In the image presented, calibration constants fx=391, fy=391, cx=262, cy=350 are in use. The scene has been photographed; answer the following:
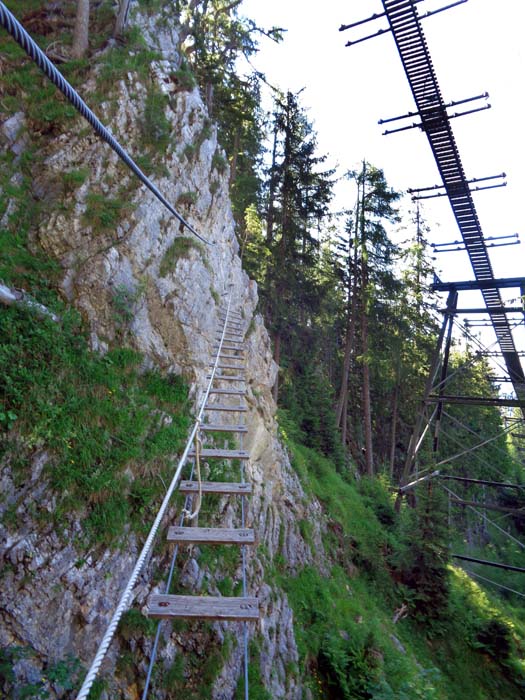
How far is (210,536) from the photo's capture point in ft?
13.0

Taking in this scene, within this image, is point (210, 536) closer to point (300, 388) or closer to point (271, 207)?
point (300, 388)

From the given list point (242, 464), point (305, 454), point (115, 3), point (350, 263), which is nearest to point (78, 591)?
point (242, 464)

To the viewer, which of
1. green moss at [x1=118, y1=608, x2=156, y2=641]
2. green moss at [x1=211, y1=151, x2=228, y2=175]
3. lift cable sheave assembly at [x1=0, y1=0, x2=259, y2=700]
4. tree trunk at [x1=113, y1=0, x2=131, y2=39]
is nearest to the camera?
lift cable sheave assembly at [x1=0, y1=0, x2=259, y2=700]

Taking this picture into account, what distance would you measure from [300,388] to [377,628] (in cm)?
1212

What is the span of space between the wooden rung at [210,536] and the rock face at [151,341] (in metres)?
0.98

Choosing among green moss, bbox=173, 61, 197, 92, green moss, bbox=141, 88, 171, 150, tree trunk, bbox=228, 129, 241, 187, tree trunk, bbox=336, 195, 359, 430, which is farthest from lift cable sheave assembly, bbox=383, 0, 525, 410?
tree trunk, bbox=228, 129, 241, 187

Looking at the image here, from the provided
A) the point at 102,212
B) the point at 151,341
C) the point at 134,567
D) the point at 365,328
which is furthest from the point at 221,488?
the point at 365,328

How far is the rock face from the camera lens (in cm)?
375

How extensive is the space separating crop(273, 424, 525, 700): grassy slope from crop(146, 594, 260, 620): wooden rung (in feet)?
12.9

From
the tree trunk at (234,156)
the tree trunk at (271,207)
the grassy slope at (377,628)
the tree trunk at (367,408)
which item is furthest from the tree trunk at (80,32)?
the tree trunk at (367,408)

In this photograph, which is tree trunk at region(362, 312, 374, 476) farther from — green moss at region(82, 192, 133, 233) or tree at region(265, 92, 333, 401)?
green moss at region(82, 192, 133, 233)

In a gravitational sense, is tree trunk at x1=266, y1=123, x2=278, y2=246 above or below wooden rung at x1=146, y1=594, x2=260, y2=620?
above

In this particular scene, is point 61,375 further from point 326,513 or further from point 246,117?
point 246,117

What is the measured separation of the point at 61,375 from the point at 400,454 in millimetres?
26618
